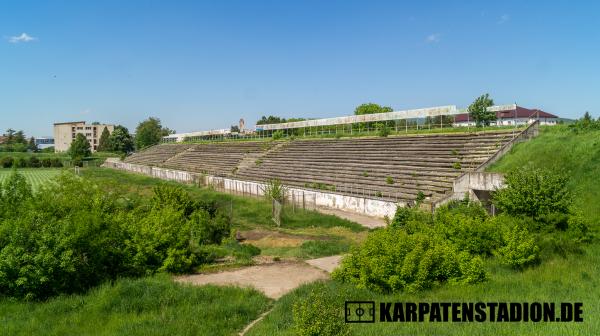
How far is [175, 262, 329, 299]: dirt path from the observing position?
1207 cm

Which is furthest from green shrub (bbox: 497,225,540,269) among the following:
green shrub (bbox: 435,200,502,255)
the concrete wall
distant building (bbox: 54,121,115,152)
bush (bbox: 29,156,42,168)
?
distant building (bbox: 54,121,115,152)

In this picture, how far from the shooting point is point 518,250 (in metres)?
11.6

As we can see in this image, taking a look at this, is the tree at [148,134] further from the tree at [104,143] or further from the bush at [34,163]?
the bush at [34,163]

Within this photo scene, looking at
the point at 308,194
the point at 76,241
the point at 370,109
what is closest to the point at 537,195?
the point at 76,241

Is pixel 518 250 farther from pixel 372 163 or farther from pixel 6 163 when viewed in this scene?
pixel 6 163

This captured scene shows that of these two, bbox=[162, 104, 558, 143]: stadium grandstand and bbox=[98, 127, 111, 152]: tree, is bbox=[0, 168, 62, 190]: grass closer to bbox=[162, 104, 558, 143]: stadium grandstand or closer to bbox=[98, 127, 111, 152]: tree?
bbox=[162, 104, 558, 143]: stadium grandstand

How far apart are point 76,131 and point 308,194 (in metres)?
130

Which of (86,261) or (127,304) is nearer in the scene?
(127,304)

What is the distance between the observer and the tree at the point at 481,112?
3238cm

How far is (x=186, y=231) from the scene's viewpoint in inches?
563

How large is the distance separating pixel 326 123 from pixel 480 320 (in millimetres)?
46283

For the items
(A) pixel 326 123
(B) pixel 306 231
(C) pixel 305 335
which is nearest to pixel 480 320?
(C) pixel 305 335

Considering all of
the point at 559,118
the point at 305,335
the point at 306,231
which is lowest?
the point at 306,231

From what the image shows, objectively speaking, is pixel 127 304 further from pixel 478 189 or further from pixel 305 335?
pixel 478 189
